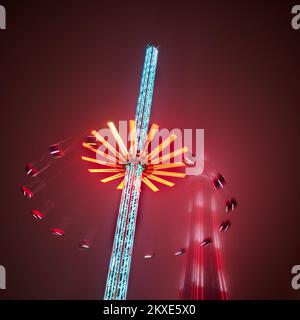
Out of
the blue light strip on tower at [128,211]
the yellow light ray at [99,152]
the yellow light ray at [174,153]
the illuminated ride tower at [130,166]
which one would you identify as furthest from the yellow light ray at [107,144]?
the yellow light ray at [174,153]

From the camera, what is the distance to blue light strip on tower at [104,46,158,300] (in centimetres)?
Result: 561

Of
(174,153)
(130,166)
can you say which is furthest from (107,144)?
(174,153)

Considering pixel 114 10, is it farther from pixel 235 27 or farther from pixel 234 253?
pixel 234 253

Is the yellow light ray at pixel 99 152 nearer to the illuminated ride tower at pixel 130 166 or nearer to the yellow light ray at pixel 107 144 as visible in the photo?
the illuminated ride tower at pixel 130 166

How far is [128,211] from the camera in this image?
600cm

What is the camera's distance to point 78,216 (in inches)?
350

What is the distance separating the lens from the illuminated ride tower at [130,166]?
18.6ft

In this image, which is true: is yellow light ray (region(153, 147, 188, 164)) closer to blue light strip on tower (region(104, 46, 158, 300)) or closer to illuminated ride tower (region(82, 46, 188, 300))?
illuminated ride tower (region(82, 46, 188, 300))

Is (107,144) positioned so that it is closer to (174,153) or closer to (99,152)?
(99,152)

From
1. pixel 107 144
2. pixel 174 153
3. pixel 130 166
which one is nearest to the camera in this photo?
pixel 107 144

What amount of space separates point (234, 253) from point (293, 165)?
9.67ft

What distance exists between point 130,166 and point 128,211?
87 cm

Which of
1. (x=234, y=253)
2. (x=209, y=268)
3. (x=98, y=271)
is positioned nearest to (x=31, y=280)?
(x=98, y=271)

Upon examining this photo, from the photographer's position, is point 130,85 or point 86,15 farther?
point 130,85
